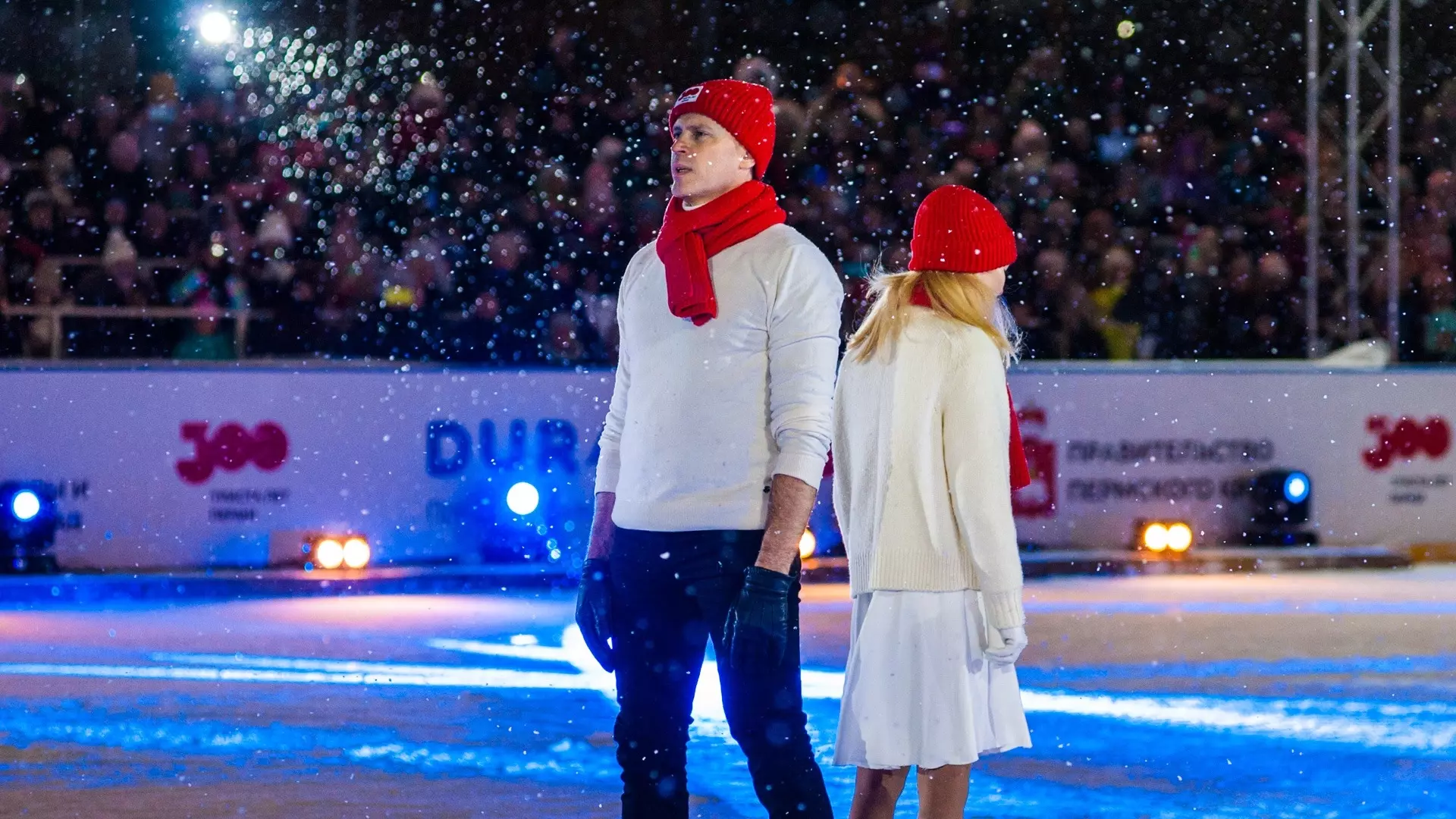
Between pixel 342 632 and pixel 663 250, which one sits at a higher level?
pixel 663 250

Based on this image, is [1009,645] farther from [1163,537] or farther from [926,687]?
[1163,537]

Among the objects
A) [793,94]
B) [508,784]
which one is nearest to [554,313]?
[793,94]

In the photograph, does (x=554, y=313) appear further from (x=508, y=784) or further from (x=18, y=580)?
(x=508, y=784)

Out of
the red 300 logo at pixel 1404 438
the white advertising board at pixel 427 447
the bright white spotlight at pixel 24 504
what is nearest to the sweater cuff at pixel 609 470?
the white advertising board at pixel 427 447

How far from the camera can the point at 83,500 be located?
12.0 meters

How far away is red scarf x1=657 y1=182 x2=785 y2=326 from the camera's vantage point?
382cm

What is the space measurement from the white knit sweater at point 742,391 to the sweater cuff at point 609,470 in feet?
0.79

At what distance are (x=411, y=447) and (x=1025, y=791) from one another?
282 inches

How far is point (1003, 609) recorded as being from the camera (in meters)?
3.81

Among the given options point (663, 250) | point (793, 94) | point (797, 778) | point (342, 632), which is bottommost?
point (342, 632)

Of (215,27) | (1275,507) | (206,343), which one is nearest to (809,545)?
(1275,507)

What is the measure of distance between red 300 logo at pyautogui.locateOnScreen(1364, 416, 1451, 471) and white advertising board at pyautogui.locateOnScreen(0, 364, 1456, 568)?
0.14 m

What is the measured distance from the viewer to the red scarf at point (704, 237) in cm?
382

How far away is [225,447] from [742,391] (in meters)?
8.78
